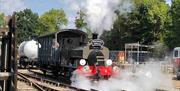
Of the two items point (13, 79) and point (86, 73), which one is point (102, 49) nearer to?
point (86, 73)

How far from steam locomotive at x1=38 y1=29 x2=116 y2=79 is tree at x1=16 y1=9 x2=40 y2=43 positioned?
8002cm

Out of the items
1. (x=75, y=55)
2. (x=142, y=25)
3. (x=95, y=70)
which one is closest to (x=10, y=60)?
(x=95, y=70)

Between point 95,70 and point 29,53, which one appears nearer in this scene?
point 95,70

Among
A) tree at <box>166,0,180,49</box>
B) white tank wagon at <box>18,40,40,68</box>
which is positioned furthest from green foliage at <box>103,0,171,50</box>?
white tank wagon at <box>18,40,40,68</box>

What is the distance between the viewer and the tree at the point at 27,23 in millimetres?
108894

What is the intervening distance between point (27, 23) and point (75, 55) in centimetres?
9426

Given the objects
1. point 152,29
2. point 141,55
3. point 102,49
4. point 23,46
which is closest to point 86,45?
point 102,49

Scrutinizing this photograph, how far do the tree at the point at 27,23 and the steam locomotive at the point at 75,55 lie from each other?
263ft

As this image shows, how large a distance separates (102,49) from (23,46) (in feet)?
64.2

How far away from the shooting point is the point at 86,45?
854 inches

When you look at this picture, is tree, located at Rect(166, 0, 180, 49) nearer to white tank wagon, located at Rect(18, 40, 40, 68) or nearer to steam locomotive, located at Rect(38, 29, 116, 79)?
white tank wagon, located at Rect(18, 40, 40, 68)

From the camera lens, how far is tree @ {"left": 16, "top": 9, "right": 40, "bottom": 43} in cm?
10889

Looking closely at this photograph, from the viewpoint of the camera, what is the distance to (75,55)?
22141mm

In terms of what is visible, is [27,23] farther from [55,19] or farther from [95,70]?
[95,70]
